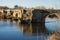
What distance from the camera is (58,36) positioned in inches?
438

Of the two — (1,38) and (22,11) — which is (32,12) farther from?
(1,38)

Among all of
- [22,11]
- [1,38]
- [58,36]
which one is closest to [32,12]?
[22,11]

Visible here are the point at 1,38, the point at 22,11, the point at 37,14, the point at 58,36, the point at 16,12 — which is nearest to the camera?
the point at 58,36

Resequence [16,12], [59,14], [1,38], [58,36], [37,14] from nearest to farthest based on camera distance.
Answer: [58,36]
[1,38]
[59,14]
[37,14]
[16,12]

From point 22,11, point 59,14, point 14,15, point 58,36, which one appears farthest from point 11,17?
point 58,36

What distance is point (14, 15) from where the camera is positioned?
4497cm

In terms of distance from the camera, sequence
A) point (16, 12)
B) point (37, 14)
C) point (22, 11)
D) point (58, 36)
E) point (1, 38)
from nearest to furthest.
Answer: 1. point (58, 36)
2. point (1, 38)
3. point (37, 14)
4. point (22, 11)
5. point (16, 12)

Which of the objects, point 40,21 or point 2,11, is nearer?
point 40,21

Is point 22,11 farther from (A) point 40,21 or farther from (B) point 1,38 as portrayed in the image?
(B) point 1,38

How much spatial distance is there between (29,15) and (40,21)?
250 cm

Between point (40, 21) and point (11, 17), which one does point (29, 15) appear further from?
point (11, 17)

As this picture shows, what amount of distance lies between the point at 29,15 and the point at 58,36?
26.4m

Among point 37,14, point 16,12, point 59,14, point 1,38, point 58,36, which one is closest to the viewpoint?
point 58,36

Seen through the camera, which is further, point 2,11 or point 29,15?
point 2,11
